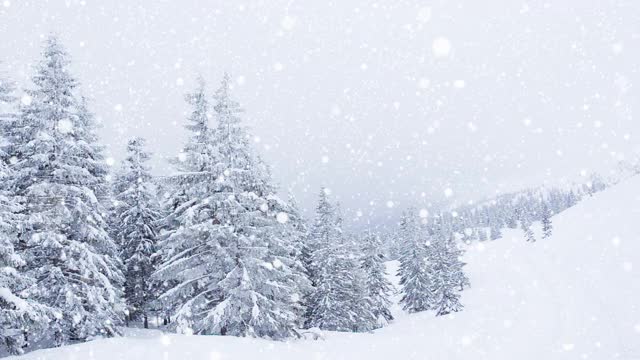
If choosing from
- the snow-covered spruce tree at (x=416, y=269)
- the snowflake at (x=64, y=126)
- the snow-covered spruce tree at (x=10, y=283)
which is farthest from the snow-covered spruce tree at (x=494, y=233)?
the snow-covered spruce tree at (x=10, y=283)

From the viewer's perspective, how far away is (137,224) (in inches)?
1136

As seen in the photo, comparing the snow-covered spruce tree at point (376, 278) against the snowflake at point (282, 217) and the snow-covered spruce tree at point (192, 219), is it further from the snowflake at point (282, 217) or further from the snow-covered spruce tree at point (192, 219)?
the snow-covered spruce tree at point (192, 219)

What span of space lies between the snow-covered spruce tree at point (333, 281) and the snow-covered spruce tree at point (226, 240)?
1512cm

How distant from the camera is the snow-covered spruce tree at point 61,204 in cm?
1828

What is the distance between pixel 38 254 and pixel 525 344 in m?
20.1

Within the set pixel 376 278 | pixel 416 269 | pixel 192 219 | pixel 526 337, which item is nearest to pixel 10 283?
pixel 192 219

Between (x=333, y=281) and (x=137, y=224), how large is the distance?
15072mm

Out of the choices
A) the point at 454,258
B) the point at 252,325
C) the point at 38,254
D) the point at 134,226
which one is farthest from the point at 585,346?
the point at 454,258

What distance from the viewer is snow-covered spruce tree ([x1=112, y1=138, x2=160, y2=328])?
2862cm

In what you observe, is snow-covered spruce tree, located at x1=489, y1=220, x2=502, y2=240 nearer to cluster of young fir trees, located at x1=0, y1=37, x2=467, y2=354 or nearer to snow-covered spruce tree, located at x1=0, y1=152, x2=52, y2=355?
cluster of young fir trees, located at x1=0, y1=37, x2=467, y2=354

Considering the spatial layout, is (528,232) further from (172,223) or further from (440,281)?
(172,223)

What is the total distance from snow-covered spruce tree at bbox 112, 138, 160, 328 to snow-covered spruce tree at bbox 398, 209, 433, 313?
108 ft

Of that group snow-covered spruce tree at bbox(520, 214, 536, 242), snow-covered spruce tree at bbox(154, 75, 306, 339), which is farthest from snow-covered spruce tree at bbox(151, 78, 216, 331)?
snow-covered spruce tree at bbox(520, 214, 536, 242)

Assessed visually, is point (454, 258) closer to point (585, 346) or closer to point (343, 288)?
point (343, 288)
